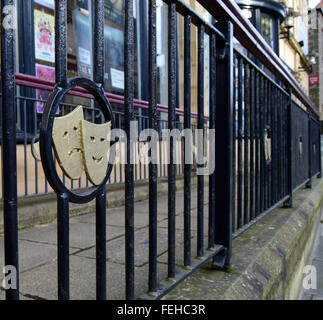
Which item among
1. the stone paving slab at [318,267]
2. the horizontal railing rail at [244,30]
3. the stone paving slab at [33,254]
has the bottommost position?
the stone paving slab at [318,267]

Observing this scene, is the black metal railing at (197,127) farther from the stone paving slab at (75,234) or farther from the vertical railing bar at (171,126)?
the stone paving slab at (75,234)

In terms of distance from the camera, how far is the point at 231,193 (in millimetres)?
1588

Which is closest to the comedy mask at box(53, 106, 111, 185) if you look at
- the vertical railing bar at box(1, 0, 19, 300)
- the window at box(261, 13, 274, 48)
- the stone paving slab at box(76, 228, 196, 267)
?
the vertical railing bar at box(1, 0, 19, 300)

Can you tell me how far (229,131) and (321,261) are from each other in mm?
2103

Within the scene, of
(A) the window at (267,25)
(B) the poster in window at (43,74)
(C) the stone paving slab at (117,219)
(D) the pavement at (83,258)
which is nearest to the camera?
(D) the pavement at (83,258)

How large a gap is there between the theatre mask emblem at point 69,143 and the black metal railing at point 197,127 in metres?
0.03

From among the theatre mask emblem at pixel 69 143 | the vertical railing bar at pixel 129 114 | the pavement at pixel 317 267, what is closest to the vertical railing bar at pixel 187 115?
the vertical railing bar at pixel 129 114

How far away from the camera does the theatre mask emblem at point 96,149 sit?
0.81 meters

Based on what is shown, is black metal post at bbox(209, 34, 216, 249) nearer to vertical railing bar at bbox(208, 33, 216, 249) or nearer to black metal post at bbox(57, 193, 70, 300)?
vertical railing bar at bbox(208, 33, 216, 249)

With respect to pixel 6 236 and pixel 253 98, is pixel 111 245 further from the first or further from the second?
pixel 6 236

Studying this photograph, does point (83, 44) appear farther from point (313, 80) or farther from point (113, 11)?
point (313, 80)

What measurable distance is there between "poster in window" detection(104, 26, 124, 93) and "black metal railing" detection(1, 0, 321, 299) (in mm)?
2127

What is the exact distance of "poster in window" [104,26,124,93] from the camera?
5285mm

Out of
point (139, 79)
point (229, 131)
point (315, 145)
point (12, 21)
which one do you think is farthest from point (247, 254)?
point (315, 145)
